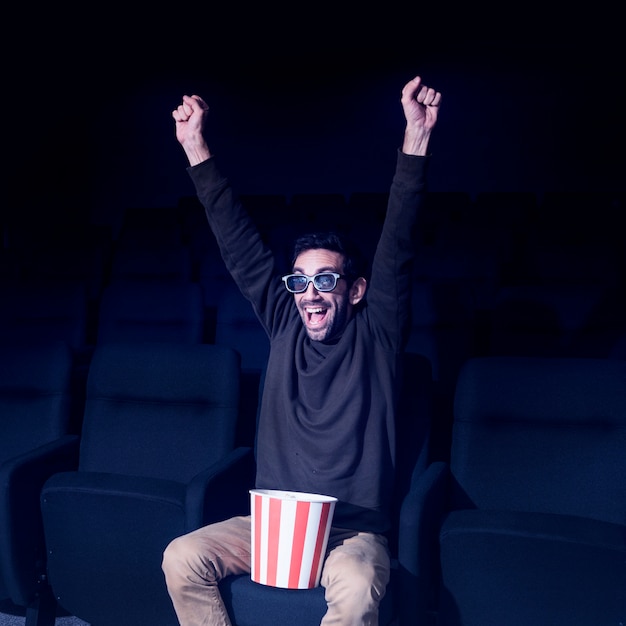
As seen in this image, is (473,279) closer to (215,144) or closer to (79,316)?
(79,316)

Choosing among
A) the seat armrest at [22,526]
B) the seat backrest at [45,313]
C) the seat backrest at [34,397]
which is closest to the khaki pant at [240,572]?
the seat armrest at [22,526]

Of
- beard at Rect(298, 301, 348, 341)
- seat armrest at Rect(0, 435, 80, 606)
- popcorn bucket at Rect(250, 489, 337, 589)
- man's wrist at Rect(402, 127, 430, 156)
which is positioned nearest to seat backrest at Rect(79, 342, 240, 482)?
seat armrest at Rect(0, 435, 80, 606)

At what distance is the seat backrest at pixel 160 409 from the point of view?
1692mm

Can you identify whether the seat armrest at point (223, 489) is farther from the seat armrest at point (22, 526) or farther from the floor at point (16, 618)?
the floor at point (16, 618)

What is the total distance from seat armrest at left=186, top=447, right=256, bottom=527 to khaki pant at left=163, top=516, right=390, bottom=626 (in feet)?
0.17

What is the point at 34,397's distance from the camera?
187 centimetres

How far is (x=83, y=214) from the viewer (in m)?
5.12

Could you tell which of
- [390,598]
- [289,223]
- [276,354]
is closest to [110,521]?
[276,354]

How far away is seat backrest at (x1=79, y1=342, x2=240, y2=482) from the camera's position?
66.6 inches

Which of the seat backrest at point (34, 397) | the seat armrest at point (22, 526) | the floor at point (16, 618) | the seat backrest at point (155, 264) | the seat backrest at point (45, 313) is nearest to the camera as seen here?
the seat armrest at point (22, 526)

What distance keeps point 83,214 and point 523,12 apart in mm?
3328

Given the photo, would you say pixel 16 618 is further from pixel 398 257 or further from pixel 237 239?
pixel 398 257

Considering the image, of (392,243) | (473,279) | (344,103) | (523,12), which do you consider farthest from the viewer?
(344,103)

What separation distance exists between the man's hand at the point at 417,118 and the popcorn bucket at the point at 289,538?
677mm
